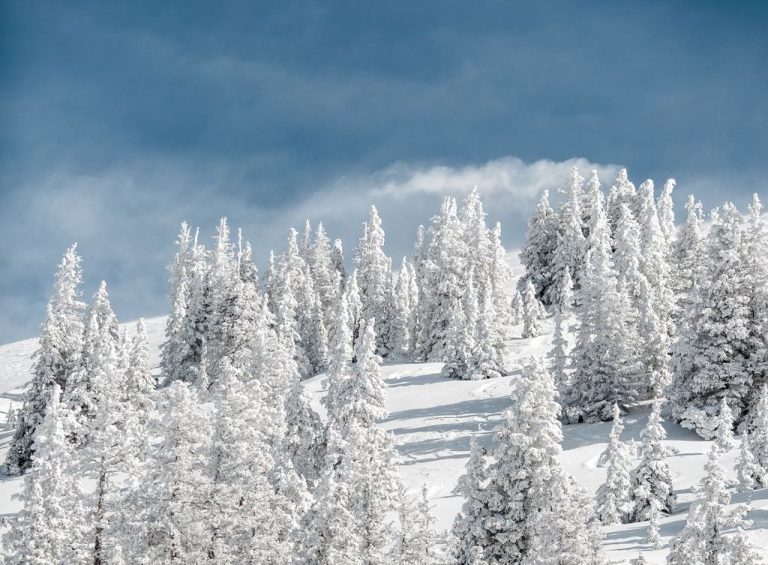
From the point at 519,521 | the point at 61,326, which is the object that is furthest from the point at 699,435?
the point at 61,326

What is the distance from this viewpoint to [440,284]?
73.1 meters

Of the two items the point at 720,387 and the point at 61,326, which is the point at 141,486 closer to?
the point at 720,387

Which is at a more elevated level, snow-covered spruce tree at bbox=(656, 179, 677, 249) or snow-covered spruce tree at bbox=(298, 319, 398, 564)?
snow-covered spruce tree at bbox=(656, 179, 677, 249)

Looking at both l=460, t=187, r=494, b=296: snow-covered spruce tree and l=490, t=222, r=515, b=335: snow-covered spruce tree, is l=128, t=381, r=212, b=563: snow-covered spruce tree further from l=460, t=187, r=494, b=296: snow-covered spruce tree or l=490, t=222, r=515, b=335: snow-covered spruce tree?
l=460, t=187, r=494, b=296: snow-covered spruce tree

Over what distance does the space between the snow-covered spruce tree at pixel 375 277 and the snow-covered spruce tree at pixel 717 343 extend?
37194mm

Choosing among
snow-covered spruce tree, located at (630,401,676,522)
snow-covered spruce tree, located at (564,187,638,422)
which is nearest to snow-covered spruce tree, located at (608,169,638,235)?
snow-covered spruce tree, located at (564,187,638,422)

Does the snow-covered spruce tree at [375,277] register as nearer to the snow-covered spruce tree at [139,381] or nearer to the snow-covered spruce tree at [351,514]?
the snow-covered spruce tree at [139,381]

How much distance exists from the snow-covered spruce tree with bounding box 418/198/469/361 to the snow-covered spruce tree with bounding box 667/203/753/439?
2683 centimetres

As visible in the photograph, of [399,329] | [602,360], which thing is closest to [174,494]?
[602,360]

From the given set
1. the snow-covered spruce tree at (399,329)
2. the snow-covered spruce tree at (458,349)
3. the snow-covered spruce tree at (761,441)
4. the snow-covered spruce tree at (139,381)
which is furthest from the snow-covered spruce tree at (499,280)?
the snow-covered spruce tree at (761,441)

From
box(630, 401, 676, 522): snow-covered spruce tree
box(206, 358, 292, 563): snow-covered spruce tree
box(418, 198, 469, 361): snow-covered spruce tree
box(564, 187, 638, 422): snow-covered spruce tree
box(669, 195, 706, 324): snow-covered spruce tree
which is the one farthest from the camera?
box(418, 198, 469, 361): snow-covered spruce tree

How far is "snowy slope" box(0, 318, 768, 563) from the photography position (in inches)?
1143

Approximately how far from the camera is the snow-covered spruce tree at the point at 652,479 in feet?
104

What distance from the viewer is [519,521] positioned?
26.0m
